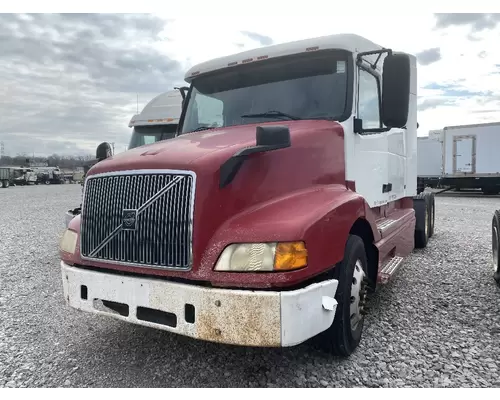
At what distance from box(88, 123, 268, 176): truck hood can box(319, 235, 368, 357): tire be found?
115 centimetres

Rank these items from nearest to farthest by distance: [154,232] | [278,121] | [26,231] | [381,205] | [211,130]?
[154,232] → [278,121] → [211,130] → [381,205] → [26,231]

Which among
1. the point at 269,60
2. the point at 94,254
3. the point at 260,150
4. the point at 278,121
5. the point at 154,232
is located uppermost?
the point at 269,60

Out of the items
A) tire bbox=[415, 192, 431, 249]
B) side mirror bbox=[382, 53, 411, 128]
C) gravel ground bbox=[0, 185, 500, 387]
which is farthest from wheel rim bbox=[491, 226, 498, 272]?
side mirror bbox=[382, 53, 411, 128]

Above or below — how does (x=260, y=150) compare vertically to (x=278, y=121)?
below

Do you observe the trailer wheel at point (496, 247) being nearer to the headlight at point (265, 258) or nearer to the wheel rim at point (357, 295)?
the wheel rim at point (357, 295)

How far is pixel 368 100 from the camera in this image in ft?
14.4

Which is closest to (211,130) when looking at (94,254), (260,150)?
(260,150)

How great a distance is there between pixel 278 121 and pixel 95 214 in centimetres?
→ 181

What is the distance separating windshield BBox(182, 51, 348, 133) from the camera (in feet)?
13.0

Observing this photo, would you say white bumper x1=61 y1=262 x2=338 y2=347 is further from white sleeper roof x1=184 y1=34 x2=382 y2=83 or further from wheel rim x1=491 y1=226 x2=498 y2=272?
wheel rim x1=491 y1=226 x2=498 y2=272

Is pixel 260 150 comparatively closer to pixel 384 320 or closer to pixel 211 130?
pixel 211 130

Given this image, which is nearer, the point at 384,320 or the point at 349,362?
the point at 349,362

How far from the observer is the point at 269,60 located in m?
4.25


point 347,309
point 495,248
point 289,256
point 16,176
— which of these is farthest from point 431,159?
point 16,176
